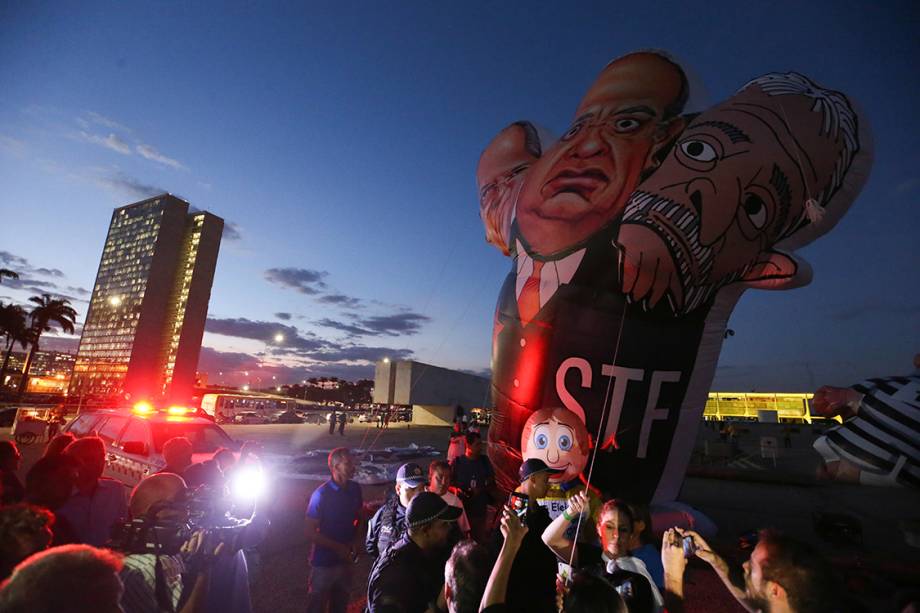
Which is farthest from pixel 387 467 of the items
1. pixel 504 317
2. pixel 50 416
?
pixel 50 416

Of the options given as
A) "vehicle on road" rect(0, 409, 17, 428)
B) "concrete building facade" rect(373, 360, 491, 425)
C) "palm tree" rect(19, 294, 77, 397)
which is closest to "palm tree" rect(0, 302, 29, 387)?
"palm tree" rect(19, 294, 77, 397)

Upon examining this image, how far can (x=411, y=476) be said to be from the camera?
133 inches

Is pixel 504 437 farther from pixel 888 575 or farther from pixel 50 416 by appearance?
pixel 50 416

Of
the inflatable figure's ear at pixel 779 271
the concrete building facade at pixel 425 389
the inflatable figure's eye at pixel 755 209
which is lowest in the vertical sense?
the concrete building facade at pixel 425 389

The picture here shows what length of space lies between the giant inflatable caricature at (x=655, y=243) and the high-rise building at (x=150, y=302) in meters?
67.6

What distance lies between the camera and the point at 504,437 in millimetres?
6398

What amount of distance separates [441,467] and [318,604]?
1.36m

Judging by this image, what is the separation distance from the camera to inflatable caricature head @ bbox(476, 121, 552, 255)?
7.76 m

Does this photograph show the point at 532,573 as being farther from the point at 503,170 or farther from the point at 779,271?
the point at 503,170

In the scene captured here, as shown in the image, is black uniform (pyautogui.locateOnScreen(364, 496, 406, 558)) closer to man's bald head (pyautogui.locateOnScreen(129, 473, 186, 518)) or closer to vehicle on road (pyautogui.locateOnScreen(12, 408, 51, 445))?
man's bald head (pyautogui.locateOnScreen(129, 473, 186, 518))

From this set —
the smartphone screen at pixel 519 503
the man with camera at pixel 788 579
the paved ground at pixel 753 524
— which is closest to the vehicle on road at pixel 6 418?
the paved ground at pixel 753 524

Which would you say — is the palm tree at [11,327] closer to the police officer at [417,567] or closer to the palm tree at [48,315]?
the palm tree at [48,315]

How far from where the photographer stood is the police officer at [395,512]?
10.6 feet

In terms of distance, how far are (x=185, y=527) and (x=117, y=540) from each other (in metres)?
0.31
